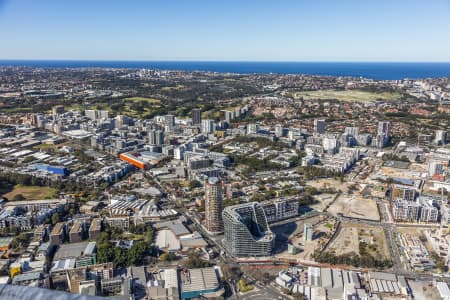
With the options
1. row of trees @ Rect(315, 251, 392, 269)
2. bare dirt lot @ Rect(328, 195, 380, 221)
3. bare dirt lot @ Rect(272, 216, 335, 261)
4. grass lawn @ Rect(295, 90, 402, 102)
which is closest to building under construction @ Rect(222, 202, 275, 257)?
bare dirt lot @ Rect(272, 216, 335, 261)

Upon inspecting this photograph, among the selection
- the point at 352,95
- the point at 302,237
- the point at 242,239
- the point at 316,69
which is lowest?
the point at 302,237

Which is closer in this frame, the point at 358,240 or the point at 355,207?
the point at 358,240

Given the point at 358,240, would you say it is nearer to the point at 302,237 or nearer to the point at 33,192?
the point at 302,237

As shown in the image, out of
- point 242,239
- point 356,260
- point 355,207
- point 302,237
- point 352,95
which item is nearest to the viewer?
point 356,260

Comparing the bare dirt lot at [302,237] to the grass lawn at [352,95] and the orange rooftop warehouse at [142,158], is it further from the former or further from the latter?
the grass lawn at [352,95]

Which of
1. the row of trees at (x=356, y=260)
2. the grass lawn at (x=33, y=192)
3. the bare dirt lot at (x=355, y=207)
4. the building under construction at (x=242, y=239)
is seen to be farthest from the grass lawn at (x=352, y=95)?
the building under construction at (x=242, y=239)

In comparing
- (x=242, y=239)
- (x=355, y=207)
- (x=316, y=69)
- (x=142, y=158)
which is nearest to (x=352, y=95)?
(x=142, y=158)

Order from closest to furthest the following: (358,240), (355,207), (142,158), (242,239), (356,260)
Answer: (356,260) → (242,239) → (358,240) → (355,207) → (142,158)

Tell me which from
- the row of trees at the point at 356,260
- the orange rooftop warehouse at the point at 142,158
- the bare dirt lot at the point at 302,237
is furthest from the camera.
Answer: the orange rooftop warehouse at the point at 142,158
